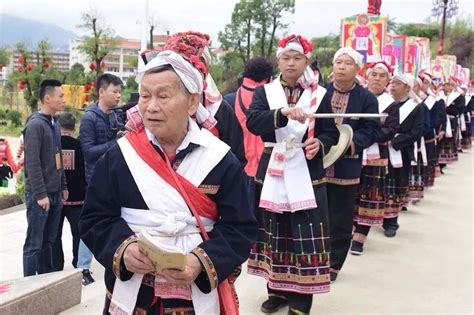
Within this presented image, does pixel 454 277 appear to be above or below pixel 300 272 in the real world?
below

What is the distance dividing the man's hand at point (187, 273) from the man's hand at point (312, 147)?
5.53 feet

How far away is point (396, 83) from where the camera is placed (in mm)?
6145

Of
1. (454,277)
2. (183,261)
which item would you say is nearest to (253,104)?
(183,261)

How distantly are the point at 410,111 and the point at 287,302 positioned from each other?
313 cm

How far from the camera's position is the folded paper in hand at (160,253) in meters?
1.66

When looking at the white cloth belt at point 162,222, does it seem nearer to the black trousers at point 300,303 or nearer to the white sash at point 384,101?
the black trousers at point 300,303

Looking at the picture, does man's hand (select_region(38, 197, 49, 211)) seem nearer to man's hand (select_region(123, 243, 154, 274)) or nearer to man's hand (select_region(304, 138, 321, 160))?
man's hand (select_region(304, 138, 321, 160))

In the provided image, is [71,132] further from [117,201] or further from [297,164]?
[117,201]

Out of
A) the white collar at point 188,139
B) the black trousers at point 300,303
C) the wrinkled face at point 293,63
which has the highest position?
the wrinkled face at point 293,63

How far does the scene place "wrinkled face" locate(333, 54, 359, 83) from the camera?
13.8ft

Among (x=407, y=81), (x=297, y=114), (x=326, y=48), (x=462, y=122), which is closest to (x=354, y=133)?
(x=297, y=114)

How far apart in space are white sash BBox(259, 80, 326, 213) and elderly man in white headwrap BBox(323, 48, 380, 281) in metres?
0.77

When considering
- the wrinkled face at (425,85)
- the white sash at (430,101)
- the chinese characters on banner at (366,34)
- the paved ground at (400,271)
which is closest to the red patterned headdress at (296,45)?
the paved ground at (400,271)

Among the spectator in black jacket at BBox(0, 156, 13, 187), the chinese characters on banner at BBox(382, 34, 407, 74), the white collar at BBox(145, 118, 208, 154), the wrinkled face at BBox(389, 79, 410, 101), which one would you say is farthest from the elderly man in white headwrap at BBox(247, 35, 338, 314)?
the spectator in black jacket at BBox(0, 156, 13, 187)
